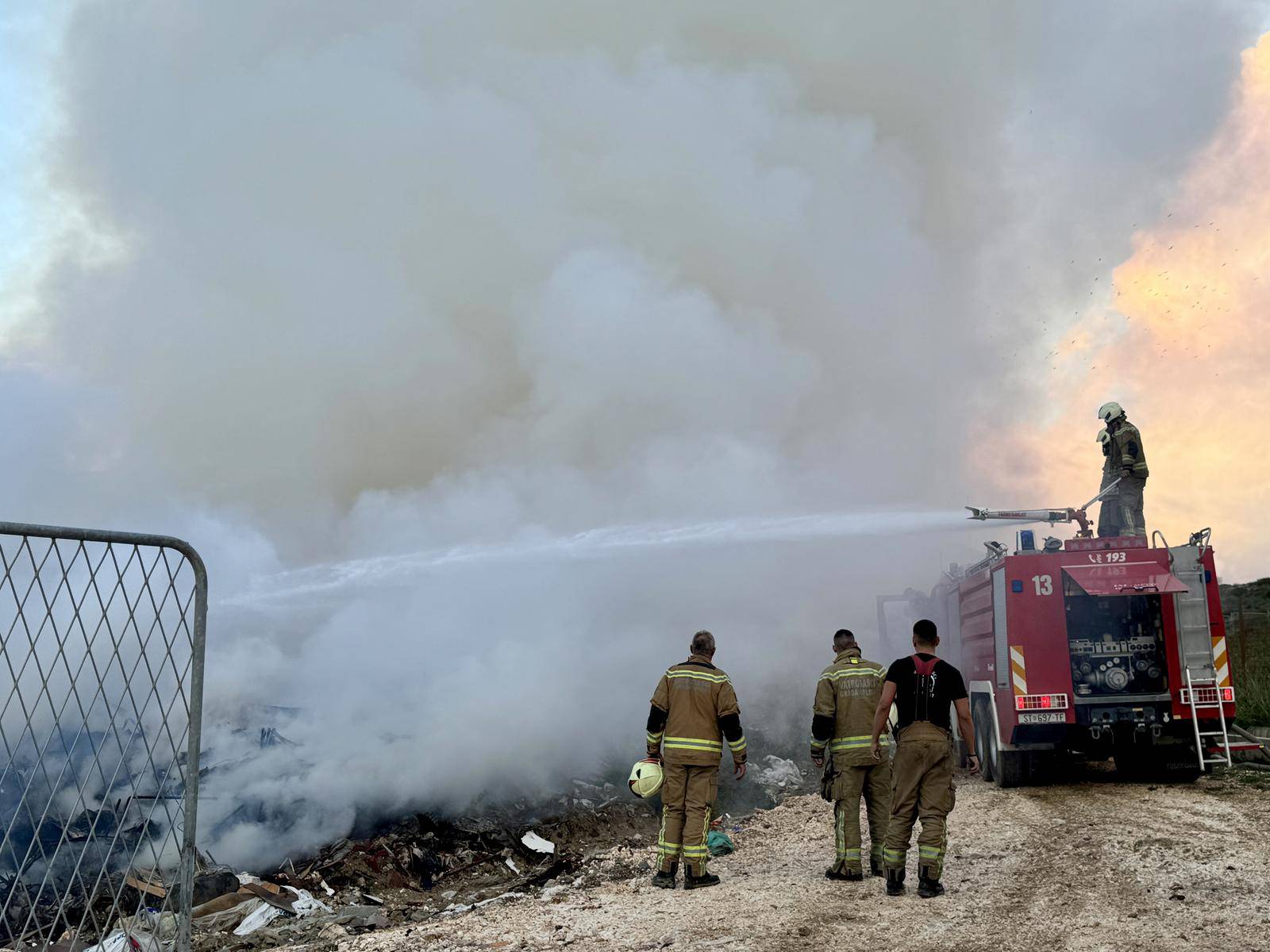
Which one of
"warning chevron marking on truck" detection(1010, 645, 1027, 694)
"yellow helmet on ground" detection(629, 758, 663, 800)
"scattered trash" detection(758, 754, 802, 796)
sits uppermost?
"warning chevron marking on truck" detection(1010, 645, 1027, 694)

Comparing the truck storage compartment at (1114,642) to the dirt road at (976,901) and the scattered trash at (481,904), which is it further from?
the scattered trash at (481,904)

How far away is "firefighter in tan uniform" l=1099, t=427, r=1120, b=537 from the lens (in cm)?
1187

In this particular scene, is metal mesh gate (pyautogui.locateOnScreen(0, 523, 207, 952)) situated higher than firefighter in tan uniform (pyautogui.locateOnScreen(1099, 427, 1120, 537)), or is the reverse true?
firefighter in tan uniform (pyautogui.locateOnScreen(1099, 427, 1120, 537))

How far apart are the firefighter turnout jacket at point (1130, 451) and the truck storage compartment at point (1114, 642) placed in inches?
64.0

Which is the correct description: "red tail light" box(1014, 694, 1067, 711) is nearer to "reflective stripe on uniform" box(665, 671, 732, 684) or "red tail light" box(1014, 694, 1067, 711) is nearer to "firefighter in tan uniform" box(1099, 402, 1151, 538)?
"firefighter in tan uniform" box(1099, 402, 1151, 538)

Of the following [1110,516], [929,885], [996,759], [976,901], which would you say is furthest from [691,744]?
[1110,516]

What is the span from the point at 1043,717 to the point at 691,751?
518 centimetres

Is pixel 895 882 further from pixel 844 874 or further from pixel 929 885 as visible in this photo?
pixel 844 874

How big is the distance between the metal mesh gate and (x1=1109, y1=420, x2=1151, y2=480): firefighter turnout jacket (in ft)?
32.8

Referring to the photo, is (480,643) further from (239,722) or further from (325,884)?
(325,884)

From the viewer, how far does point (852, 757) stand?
23.3 ft

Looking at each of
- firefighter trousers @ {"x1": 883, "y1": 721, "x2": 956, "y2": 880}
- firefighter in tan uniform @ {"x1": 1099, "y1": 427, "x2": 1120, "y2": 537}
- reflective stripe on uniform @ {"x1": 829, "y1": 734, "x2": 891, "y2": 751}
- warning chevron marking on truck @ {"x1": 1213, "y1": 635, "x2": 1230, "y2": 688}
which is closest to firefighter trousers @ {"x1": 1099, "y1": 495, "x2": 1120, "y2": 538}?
firefighter in tan uniform @ {"x1": 1099, "y1": 427, "x2": 1120, "y2": 537}

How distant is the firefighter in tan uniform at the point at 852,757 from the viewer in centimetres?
710

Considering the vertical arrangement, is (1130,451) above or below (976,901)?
above
